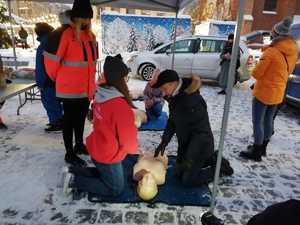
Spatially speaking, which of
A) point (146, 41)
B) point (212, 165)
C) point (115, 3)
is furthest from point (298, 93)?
point (146, 41)

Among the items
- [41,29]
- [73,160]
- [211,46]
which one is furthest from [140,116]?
[211,46]

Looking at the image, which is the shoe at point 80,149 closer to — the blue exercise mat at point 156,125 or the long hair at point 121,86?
the blue exercise mat at point 156,125

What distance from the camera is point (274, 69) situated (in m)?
3.80

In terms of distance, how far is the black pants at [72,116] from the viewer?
11.7 feet

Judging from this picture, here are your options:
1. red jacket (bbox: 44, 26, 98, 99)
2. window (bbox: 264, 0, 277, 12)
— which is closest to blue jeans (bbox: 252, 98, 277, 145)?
red jacket (bbox: 44, 26, 98, 99)

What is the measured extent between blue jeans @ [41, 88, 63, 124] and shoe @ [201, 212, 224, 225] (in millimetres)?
3200

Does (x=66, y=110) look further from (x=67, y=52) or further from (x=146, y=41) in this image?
(x=146, y=41)

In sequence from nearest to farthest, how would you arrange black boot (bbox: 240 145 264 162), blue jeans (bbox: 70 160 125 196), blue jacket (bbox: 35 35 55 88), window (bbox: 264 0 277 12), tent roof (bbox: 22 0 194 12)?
blue jeans (bbox: 70 160 125 196)
black boot (bbox: 240 145 264 162)
blue jacket (bbox: 35 35 55 88)
tent roof (bbox: 22 0 194 12)
window (bbox: 264 0 277 12)

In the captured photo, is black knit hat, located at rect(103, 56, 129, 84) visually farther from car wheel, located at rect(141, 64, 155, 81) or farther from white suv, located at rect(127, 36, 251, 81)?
car wheel, located at rect(141, 64, 155, 81)

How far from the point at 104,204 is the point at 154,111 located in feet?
9.53

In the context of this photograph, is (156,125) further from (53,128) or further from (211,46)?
(211,46)

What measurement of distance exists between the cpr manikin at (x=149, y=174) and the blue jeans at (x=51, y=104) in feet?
6.96

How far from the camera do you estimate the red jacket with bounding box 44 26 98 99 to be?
334 cm

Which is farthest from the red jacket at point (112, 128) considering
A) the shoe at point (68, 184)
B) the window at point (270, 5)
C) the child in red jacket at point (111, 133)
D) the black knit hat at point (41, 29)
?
the window at point (270, 5)
